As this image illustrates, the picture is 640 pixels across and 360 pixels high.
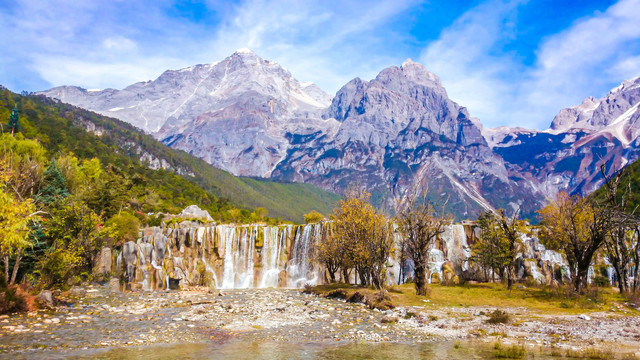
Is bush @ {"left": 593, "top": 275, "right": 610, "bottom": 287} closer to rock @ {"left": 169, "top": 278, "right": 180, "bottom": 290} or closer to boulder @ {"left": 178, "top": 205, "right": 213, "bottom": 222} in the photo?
rock @ {"left": 169, "top": 278, "right": 180, "bottom": 290}

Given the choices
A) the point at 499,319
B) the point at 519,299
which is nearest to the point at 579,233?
the point at 519,299

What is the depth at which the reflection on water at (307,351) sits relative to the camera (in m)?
15.4

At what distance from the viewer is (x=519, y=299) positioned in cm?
2902

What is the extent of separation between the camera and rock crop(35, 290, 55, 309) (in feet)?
84.2

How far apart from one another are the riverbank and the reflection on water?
0.62 metres

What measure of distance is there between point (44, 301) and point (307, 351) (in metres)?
21.0

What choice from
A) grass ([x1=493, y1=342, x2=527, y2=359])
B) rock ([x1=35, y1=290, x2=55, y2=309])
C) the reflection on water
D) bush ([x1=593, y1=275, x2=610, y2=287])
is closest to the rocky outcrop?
bush ([x1=593, y1=275, x2=610, y2=287])

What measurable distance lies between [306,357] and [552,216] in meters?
34.8

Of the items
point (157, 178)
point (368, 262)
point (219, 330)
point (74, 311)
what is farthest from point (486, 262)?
point (157, 178)

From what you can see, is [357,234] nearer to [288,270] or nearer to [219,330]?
[219,330]

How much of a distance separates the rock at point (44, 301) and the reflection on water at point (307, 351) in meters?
13.8

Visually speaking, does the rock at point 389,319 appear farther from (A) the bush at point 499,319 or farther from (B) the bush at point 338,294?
(B) the bush at point 338,294

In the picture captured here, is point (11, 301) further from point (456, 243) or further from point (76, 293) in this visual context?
point (456, 243)

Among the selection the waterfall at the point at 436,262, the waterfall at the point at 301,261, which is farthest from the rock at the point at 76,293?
the waterfall at the point at 436,262
